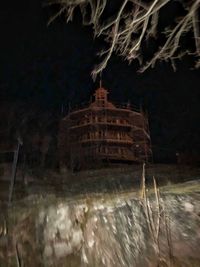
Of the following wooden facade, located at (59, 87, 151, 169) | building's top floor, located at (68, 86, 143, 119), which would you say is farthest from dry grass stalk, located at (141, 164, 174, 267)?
building's top floor, located at (68, 86, 143, 119)

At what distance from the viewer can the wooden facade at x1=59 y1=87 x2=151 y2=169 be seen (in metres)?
39.7

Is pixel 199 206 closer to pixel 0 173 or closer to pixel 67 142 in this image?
pixel 0 173

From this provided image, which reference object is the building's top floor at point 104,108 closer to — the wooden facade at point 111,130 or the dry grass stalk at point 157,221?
the wooden facade at point 111,130

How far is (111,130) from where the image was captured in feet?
139

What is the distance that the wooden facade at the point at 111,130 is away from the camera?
130ft

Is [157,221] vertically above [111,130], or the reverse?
[111,130]

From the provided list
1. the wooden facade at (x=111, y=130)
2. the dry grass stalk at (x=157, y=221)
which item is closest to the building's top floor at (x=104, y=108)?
the wooden facade at (x=111, y=130)

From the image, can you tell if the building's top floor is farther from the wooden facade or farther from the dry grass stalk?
the dry grass stalk

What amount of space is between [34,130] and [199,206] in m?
22.4

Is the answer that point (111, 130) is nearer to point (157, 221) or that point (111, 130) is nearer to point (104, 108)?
point (104, 108)

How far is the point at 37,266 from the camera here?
360 inches

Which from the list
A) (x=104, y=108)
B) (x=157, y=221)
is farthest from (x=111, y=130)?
(x=157, y=221)

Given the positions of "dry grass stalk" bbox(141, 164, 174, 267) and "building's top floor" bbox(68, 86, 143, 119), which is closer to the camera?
"dry grass stalk" bbox(141, 164, 174, 267)

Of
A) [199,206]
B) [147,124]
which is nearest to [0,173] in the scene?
[199,206]
